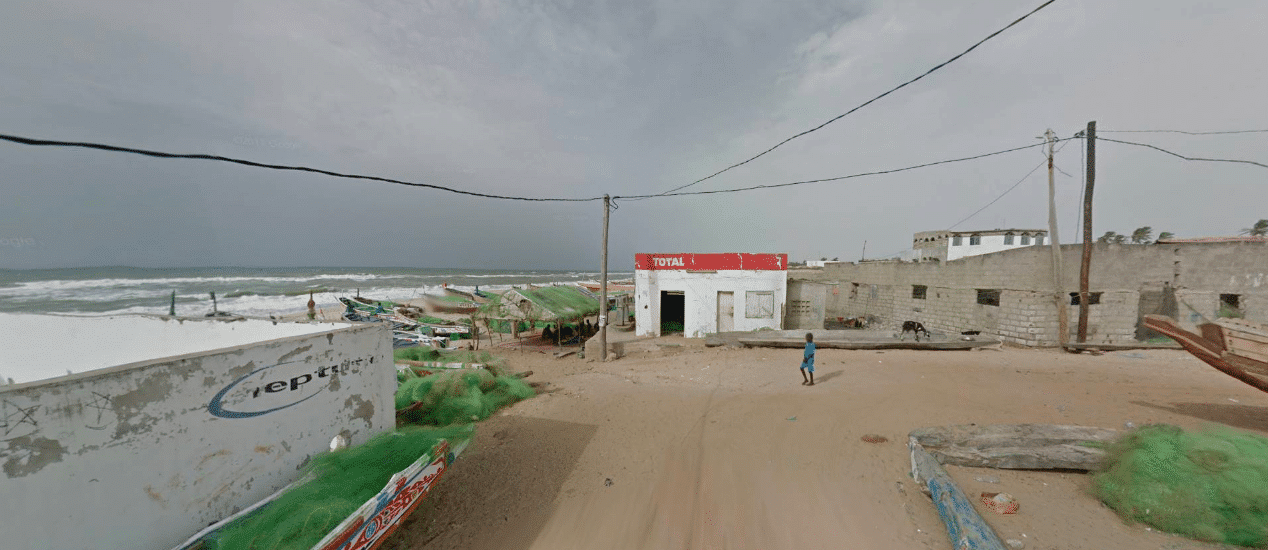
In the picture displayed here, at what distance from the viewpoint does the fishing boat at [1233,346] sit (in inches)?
227

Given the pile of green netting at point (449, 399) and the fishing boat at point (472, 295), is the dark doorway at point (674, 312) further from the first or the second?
the pile of green netting at point (449, 399)

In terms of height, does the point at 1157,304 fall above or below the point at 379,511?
above

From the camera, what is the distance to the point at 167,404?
135 inches

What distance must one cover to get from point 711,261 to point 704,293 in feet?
5.06

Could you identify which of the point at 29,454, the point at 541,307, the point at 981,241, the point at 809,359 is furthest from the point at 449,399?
the point at 981,241

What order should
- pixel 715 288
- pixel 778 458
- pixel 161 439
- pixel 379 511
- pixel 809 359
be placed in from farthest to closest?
pixel 715 288
pixel 809 359
pixel 778 458
pixel 379 511
pixel 161 439

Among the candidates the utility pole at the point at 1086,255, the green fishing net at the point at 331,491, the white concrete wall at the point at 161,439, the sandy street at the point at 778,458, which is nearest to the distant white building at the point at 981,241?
the utility pole at the point at 1086,255

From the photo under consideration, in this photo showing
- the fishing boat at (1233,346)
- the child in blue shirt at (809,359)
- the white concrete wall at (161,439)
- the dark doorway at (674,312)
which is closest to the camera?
the white concrete wall at (161,439)

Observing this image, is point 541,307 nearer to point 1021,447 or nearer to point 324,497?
point 324,497

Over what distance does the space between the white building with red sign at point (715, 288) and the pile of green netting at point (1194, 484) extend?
533 inches

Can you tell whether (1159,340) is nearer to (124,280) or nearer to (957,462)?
(957,462)

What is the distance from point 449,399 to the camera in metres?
7.77

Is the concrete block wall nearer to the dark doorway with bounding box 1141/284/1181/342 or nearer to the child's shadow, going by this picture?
the dark doorway with bounding box 1141/284/1181/342

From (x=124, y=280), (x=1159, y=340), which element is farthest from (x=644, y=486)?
(x=124, y=280)
